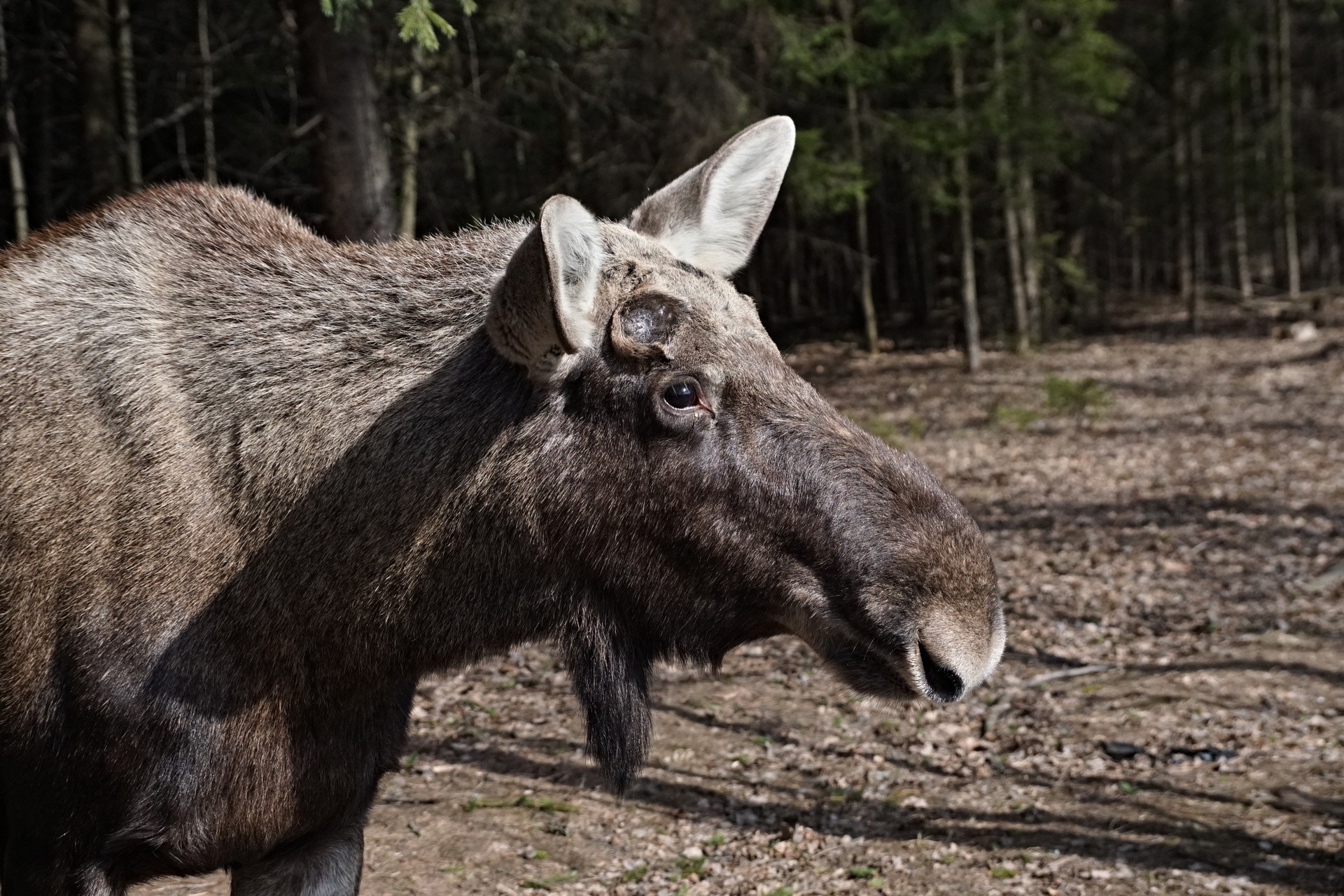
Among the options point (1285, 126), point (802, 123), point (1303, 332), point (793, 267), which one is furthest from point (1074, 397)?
point (1285, 126)

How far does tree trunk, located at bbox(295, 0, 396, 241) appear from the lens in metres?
8.66

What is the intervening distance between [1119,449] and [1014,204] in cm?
957

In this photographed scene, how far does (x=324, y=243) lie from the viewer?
3.70 meters

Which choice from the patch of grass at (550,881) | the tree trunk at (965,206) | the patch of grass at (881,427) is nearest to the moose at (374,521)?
the patch of grass at (550,881)

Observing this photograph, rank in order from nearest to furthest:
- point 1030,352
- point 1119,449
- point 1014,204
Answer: point 1119,449
point 1014,204
point 1030,352

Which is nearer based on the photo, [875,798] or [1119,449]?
[875,798]

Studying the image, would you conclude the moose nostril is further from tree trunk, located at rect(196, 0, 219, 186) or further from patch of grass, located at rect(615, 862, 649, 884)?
tree trunk, located at rect(196, 0, 219, 186)

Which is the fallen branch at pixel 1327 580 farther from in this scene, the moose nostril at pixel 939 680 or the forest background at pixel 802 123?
the moose nostril at pixel 939 680

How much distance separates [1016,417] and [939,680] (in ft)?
46.5

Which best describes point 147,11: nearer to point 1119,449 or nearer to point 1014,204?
point 1119,449

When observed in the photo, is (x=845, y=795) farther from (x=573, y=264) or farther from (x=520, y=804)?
(x=573, y=264)

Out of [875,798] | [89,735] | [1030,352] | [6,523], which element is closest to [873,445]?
[89,735]

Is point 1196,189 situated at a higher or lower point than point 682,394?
higher

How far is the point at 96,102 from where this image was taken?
1092 cm
